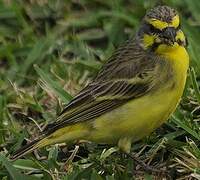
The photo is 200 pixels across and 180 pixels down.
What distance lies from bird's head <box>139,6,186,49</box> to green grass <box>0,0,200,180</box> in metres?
0.53

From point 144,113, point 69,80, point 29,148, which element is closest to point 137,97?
point 144,113

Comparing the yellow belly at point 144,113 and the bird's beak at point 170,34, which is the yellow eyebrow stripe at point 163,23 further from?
the yellow belly at point 144,113

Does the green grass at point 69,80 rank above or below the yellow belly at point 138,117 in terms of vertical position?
below

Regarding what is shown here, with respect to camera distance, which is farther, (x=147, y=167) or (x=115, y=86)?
(x=115, y=86)

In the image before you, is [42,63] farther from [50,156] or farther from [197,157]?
[197,157]

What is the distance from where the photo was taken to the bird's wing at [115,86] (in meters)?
5.67

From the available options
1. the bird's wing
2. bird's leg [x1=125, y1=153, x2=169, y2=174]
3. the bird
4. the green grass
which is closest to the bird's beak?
the bird

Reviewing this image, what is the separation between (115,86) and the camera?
5.83m

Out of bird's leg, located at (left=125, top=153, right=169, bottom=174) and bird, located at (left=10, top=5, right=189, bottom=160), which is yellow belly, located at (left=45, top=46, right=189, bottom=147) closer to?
bird, located at (left=10, top=5, right=189, bottom=160)

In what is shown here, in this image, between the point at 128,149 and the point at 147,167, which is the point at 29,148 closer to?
the point at 128,149

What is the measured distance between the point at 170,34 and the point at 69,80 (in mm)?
1487

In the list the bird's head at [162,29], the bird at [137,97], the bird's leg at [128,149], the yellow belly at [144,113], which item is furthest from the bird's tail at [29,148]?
the bird's head at [162,29]

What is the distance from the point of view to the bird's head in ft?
18.1

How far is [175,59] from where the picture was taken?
5609 mm
